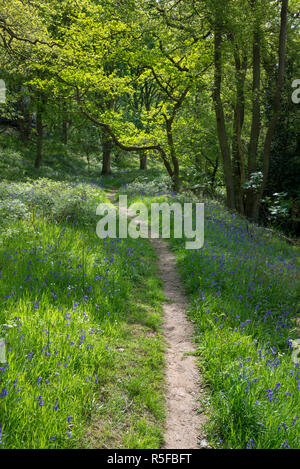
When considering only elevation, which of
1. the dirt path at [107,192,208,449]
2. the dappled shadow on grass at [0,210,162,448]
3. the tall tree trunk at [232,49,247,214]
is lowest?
the dirt path at [107,192,208,449]

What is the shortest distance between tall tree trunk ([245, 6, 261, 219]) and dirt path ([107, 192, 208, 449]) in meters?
9.73

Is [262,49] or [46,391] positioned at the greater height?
[262,49]

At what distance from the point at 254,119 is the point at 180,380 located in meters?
13.0

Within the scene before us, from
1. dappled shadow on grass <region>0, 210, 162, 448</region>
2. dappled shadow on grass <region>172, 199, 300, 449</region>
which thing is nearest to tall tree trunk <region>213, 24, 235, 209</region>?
dappled shadow on grass <region>172, 199, 300, 449</region>

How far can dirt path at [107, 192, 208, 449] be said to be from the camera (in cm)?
319

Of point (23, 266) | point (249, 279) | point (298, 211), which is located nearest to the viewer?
point (23, 266)

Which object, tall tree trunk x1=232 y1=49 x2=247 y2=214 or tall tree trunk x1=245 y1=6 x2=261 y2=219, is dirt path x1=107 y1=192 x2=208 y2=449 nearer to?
tall tree trunk x1=232 y1=49 x2=247 y2=214

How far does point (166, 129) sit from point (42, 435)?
16.7m

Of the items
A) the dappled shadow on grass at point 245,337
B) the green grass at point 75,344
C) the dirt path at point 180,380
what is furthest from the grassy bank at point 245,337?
the green grass at point 75,344

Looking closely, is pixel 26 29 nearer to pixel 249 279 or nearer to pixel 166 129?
pixel 166 129

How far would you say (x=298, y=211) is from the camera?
14391 millimetres

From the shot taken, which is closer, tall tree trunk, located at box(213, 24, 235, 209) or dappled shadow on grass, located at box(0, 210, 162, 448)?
dappled shadow on grass, located at box(0, 210, 162, 448)

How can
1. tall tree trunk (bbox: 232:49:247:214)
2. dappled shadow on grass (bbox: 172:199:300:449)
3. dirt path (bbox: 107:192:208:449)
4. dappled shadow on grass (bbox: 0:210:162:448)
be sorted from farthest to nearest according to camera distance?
tall tree trunk (bbox: 232:49:247:214), dirt path (bbox: 107:192:208:449), dappled shadow on grass (bbox: 172:199:300:449), dappled shadow on grass (bbox: 0:210:162:448)
